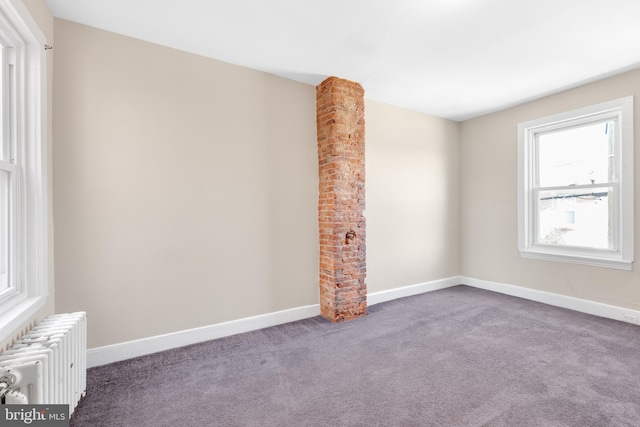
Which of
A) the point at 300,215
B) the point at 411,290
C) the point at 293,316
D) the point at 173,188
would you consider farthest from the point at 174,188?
the point at 411,290

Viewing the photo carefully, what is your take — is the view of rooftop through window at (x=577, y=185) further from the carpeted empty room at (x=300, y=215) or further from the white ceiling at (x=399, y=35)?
the white ceiling at (x=399, y=35)

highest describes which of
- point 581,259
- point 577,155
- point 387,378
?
point 577,155

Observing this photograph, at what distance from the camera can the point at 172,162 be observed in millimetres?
2664

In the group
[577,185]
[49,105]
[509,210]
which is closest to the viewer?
[49,105]

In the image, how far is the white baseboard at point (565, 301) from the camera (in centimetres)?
323

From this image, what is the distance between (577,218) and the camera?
3732mm

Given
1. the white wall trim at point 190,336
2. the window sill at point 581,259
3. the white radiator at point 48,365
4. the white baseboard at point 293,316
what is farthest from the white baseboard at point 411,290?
the white radiator at point 48,365

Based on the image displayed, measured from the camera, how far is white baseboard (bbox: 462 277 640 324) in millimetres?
3226

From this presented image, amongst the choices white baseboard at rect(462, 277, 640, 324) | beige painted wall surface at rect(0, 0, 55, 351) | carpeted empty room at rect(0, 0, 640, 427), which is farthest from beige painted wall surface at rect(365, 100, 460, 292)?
beige painted wall surface at rect(0, 0, 55, 351)

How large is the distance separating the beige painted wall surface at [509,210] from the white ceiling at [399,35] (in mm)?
369

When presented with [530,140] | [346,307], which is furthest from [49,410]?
[530,140]

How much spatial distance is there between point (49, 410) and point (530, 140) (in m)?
5.47

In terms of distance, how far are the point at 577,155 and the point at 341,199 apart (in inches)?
125

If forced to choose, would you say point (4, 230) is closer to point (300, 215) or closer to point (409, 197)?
point (300, 215)
